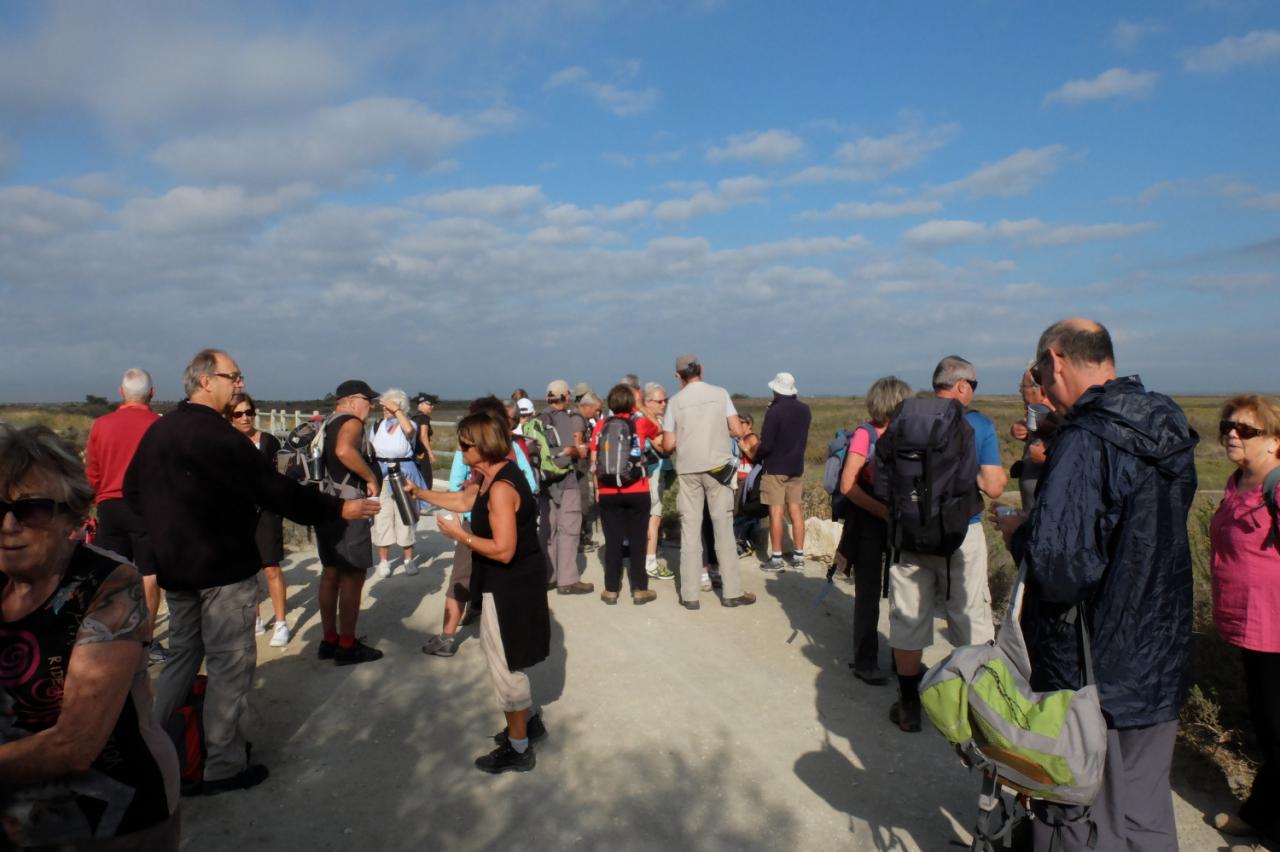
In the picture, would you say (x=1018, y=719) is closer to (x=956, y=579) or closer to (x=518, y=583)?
(x=956, y=579)

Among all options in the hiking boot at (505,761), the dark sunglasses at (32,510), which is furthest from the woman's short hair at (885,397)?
the dark sunglasses at (32,510)

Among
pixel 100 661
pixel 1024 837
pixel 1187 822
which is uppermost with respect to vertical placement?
pixel 100 661

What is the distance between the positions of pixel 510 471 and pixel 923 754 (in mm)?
2780

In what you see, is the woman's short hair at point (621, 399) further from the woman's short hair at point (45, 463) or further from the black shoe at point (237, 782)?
the woman's short hair at point (45, 463)

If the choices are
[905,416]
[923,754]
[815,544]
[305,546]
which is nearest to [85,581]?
[905,416]

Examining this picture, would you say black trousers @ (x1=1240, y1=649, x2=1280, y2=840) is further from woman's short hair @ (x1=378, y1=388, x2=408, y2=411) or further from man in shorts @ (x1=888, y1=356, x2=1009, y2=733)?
woman's short hair @ (x1=378, y1=388, x2=408, y2=411)

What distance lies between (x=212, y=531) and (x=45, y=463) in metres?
1.90

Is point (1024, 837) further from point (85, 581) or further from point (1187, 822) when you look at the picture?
point (85, 581)

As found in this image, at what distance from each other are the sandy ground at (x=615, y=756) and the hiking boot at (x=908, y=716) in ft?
0.21

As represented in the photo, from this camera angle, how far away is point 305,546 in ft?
32.5

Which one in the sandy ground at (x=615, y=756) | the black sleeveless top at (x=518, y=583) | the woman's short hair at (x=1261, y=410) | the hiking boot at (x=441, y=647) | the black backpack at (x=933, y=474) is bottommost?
the sandy ground at (x=615, y=756)

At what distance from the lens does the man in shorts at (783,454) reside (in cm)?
770

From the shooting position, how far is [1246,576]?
343 cm

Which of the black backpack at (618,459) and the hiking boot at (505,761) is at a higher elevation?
the black backpack at (618,459)
